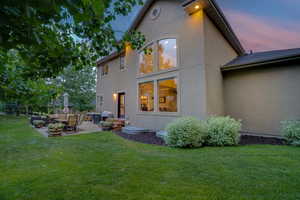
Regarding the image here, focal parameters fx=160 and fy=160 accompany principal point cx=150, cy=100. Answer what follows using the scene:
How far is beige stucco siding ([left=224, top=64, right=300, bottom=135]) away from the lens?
22.0 ft

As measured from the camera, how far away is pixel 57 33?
2.19 metres

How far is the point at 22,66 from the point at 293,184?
480 centimetres

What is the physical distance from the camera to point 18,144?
604cm

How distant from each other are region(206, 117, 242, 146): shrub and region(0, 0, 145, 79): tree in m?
4.34

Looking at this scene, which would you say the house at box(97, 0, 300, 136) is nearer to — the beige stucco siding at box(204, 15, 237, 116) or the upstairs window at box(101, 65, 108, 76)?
the beige stucco siding at box(204, 15, 237, 116)

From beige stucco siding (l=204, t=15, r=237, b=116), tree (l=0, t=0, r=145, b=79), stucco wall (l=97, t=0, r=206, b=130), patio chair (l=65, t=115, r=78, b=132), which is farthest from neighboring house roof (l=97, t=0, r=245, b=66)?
patio chair (l=65, t=115, r=78, b=132)

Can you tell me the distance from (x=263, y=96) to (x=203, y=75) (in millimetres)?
3006

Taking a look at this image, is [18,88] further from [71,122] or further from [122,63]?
[122,63]

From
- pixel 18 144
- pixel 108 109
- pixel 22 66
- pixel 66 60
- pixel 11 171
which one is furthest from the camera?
pixel 108 109

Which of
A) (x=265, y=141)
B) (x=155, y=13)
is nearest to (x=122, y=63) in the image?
(x=155, y=13)

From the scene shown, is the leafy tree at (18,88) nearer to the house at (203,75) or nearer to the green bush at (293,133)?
the house at (203,75)

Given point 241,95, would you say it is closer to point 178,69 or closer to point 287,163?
point 178,69

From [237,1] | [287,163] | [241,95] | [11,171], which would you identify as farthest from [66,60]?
[237,1]

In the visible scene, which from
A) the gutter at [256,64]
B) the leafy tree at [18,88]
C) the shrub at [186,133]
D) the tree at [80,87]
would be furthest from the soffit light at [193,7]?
the tree at [80,87]
